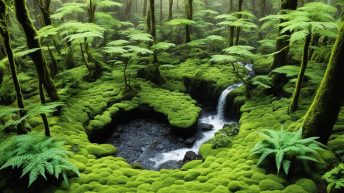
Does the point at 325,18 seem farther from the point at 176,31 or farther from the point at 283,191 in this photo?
the point at 176,31

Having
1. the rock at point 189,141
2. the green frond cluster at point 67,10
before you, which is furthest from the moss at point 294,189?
the green frond cluster at point 67,10

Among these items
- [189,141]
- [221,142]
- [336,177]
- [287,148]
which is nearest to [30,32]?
[189,141]

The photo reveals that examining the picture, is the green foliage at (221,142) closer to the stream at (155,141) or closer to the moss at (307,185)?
the stream at (155,141)

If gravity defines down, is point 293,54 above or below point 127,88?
above

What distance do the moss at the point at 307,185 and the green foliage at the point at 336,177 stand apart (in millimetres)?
567

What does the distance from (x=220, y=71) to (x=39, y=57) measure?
12.5m

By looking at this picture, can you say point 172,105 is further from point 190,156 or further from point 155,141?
point 190,156

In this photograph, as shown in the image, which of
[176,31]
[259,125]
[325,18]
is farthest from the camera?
[176,31]

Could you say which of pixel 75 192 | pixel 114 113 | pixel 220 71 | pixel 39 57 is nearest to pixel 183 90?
pixel 220 71

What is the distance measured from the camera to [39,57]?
439 inches

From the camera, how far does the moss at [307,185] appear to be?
776 cm

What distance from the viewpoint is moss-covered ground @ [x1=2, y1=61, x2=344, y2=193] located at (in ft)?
28.0

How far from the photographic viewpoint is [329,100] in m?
8.39

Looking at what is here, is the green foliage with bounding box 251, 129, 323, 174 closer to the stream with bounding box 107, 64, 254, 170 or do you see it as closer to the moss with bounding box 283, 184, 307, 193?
the moss with bounding box 283, 184, 307, 193
